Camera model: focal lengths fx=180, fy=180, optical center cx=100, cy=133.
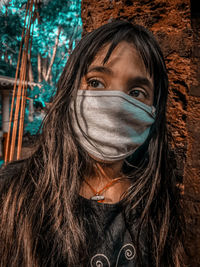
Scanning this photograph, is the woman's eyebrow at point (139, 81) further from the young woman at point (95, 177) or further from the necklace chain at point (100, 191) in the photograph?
the necklace chain at point (100, 191)

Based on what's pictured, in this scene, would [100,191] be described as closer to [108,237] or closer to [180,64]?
[108,237]

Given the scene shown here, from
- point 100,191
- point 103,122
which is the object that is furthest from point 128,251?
point 103,122

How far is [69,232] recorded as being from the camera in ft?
2.17

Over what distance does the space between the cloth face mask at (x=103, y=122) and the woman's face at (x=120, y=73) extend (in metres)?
0.04

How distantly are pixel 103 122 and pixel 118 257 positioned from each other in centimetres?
53

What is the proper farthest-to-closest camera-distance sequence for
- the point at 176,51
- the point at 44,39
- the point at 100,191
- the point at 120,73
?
the point at 44,39 → the point at 176,51 → the point at 100,191 → the point at 120,73

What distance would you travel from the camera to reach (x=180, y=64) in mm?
1025

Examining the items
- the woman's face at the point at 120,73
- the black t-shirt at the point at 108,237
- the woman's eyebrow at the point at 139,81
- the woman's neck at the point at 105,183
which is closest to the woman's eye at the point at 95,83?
the woman's face at the point at 120,73

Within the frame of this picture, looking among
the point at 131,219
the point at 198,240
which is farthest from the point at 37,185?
the point at 198,240

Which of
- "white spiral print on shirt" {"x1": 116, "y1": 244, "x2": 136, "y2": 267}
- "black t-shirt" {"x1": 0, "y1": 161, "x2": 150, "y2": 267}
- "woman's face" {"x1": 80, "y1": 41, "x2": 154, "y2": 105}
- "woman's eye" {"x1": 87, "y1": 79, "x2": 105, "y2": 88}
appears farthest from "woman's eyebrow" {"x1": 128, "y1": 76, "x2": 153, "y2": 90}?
"white spiral print on shirt" {"x1": 116, "y1": 244, "x2": 136, "y2": 267}

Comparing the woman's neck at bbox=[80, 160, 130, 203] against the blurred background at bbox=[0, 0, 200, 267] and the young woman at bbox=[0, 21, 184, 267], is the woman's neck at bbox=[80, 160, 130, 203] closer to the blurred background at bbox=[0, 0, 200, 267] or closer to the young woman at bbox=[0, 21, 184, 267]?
the young woman at bbox=[0, 21, 184, 267]

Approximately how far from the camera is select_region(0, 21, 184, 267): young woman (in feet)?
2.15

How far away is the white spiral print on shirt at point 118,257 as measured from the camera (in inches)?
26.2

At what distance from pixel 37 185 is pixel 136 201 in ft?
1.44
